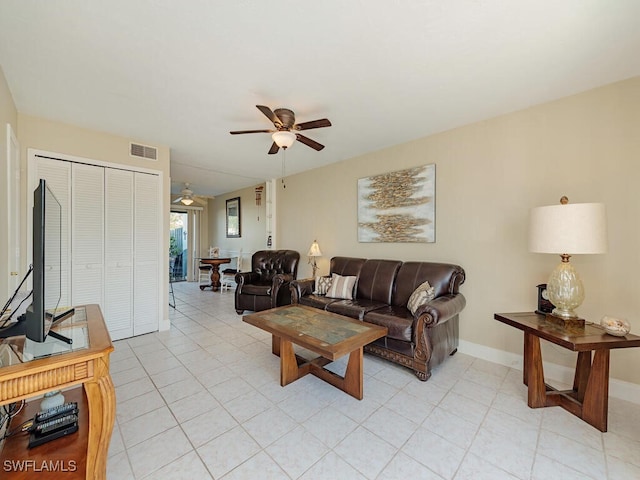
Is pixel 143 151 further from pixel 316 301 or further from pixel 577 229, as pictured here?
pixel 577 229

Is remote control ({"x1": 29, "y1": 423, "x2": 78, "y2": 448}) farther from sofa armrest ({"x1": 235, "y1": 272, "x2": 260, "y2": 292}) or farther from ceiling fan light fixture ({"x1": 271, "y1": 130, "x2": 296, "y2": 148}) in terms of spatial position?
sofa armrest ({"x1": 235, "y1": 272, "x2": 260, "y2": 292})

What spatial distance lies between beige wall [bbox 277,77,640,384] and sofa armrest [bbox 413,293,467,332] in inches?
21.9

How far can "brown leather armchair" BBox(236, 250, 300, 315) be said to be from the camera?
4.18 meters

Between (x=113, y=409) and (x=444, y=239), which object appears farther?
(x=444, y=239)

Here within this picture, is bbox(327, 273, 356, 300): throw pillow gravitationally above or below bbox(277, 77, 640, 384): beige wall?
below

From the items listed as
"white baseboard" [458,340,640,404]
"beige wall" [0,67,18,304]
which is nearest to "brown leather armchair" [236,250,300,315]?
"white baseboard" [458,340,640,404]

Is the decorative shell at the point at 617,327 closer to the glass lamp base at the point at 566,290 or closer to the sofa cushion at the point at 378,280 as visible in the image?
the glass lamp base at the point at 566,290

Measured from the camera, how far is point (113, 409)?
122cm

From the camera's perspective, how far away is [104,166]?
3.20m

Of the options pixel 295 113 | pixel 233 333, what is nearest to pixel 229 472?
pixel 233 333

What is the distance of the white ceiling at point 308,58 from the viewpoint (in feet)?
4.88

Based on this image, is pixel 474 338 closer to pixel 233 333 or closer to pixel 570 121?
pixel 570 121

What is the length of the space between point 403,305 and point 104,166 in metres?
3.89

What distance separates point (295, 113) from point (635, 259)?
307 centimetres
